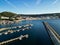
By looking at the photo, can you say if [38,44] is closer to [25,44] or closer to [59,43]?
[25,44]

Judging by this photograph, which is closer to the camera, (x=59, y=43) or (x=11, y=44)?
(x=59, y=43)

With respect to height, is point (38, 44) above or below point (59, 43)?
below

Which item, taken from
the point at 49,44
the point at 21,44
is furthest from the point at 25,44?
the point at 49,44

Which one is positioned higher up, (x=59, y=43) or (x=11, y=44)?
(x=59, y=43)

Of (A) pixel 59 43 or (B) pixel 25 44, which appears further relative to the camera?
(B) pixel 25 44

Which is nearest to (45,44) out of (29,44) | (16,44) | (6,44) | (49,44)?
(49,44)

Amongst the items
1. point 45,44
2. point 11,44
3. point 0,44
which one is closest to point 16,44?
point 11,44

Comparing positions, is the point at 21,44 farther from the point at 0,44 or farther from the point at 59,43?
the point at 59,43

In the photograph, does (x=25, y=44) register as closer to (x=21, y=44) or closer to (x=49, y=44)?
(x=21, y=44)
